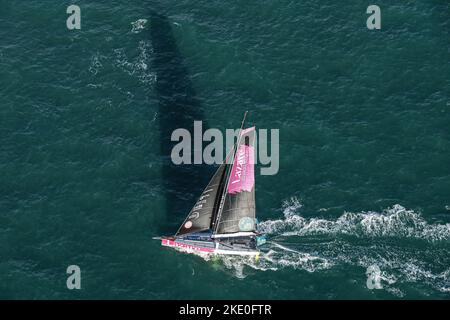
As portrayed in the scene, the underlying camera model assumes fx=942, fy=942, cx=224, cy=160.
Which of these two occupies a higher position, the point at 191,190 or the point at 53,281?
the point at 191,190

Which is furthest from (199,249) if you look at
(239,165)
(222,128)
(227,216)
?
(222,128)

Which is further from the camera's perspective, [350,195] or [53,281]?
[350,195]

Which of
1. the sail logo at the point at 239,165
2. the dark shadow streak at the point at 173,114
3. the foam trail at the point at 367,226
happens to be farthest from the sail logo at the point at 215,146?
the sail logo at the point at 239,165

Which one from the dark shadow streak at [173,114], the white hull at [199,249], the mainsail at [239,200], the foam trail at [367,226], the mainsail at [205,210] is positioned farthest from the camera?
the dark shadow streak at [173,114]

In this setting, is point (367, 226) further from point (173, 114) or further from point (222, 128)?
point (173, 114)

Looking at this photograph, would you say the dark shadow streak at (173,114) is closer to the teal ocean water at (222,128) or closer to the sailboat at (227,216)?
the teal ocean water at (222,128)

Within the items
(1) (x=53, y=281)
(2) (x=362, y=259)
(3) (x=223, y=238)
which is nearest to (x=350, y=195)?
(2) (x=362, y=259)
